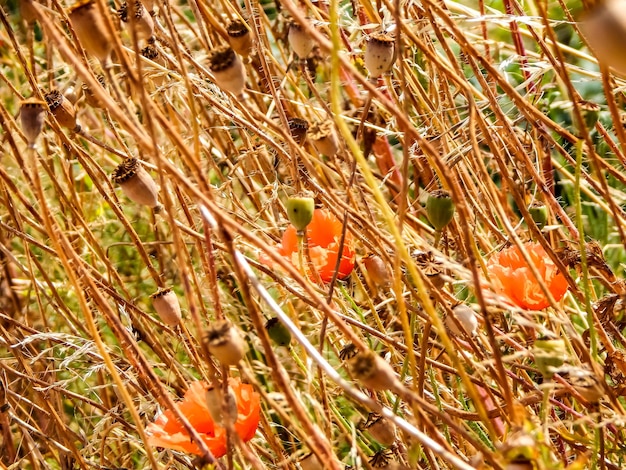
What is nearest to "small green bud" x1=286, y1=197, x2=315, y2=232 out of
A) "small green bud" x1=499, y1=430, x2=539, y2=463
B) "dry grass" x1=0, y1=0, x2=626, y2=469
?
"dry grass" x1=0, y1=0, x2=626, y2=469

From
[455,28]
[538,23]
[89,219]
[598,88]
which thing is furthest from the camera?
[598,88]

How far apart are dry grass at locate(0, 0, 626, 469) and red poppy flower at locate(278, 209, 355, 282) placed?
2cm

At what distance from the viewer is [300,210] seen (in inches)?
21.8

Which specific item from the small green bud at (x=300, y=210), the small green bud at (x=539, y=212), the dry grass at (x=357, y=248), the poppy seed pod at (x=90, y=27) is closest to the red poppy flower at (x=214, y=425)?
the dry grass at (x=357, y=248)

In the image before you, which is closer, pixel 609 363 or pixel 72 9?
pixel 72 9

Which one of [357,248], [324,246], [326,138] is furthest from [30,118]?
[357,248]

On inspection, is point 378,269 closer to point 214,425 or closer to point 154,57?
point 214,425

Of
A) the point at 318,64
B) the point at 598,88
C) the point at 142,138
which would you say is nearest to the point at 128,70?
the point at 142,138

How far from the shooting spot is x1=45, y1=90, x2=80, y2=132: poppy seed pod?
0.69 metres

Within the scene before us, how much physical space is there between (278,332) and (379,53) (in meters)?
0.21

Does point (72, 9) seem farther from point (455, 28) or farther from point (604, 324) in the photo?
point (604, 324)

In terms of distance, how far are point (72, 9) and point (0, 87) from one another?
1241 mm

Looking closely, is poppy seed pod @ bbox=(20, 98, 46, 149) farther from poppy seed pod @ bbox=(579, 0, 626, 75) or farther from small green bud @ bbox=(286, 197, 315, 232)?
poppy seed pod @ bbox=(579, 0, 626, 75)

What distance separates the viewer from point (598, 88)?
148 centimetres
